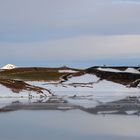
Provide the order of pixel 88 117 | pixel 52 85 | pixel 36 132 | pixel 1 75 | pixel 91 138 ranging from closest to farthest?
pixel 91 138 → pixel 36 132 → pixel 88 117 → pixel 52 85 → pixel 1 75

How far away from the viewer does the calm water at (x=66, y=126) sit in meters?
13.1

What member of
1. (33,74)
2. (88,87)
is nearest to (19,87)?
(88,87)

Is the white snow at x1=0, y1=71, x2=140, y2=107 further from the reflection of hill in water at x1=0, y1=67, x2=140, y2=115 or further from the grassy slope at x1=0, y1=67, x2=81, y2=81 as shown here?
the grassy slope at x1=0, y1=67, x2=81, y2=81

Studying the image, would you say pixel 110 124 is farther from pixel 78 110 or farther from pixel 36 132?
pixel 78 110

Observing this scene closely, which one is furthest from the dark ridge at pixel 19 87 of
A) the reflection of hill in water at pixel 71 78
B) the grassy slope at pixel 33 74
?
the grassy slope at pixel 33 74

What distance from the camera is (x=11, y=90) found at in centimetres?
3291

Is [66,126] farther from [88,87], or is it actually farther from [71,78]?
[71,78]

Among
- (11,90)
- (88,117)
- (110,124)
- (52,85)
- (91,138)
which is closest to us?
(91,138)

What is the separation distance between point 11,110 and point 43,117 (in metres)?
3.08

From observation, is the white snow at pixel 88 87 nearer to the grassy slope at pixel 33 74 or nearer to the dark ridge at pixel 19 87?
the dark ridge at pixel 19 87

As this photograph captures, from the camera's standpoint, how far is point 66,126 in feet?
50.0

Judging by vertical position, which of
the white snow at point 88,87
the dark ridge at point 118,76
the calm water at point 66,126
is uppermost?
the dark ridge at point 118,76

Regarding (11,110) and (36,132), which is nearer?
(36,132)

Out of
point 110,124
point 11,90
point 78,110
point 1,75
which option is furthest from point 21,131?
point 1,75
